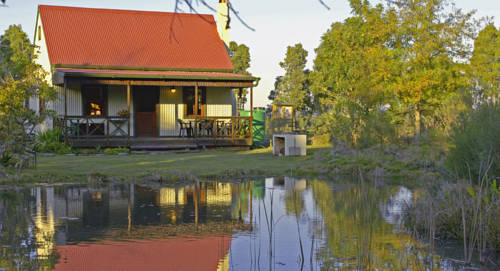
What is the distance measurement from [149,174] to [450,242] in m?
7.90

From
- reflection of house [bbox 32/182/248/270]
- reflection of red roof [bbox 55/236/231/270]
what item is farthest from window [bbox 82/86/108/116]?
reflection of red roof [bbox 55/236/231/270]

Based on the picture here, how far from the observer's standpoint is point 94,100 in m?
23.2

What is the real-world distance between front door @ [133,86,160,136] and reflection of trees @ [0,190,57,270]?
13.7 meters

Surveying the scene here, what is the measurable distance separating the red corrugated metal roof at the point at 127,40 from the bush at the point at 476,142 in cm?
1647

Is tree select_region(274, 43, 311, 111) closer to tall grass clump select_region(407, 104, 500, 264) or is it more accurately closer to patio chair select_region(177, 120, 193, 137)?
patio chair select_region(177, 120, 193, 137)

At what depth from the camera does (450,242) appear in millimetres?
6969

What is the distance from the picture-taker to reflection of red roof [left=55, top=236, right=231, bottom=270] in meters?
5.90

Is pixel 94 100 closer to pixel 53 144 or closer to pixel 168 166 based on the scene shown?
pixel 53 144

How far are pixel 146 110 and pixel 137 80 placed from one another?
277 centimetres

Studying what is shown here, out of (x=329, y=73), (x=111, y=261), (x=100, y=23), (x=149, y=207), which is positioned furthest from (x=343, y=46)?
(x=111, y=261)

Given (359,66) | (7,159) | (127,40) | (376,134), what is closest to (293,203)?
(7,159)

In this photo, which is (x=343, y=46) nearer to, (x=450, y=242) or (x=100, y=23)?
(x=100, y=23)

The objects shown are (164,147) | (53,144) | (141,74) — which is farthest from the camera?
(164,147)

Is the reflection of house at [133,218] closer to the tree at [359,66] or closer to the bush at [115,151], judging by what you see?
the bush at [115,151]
